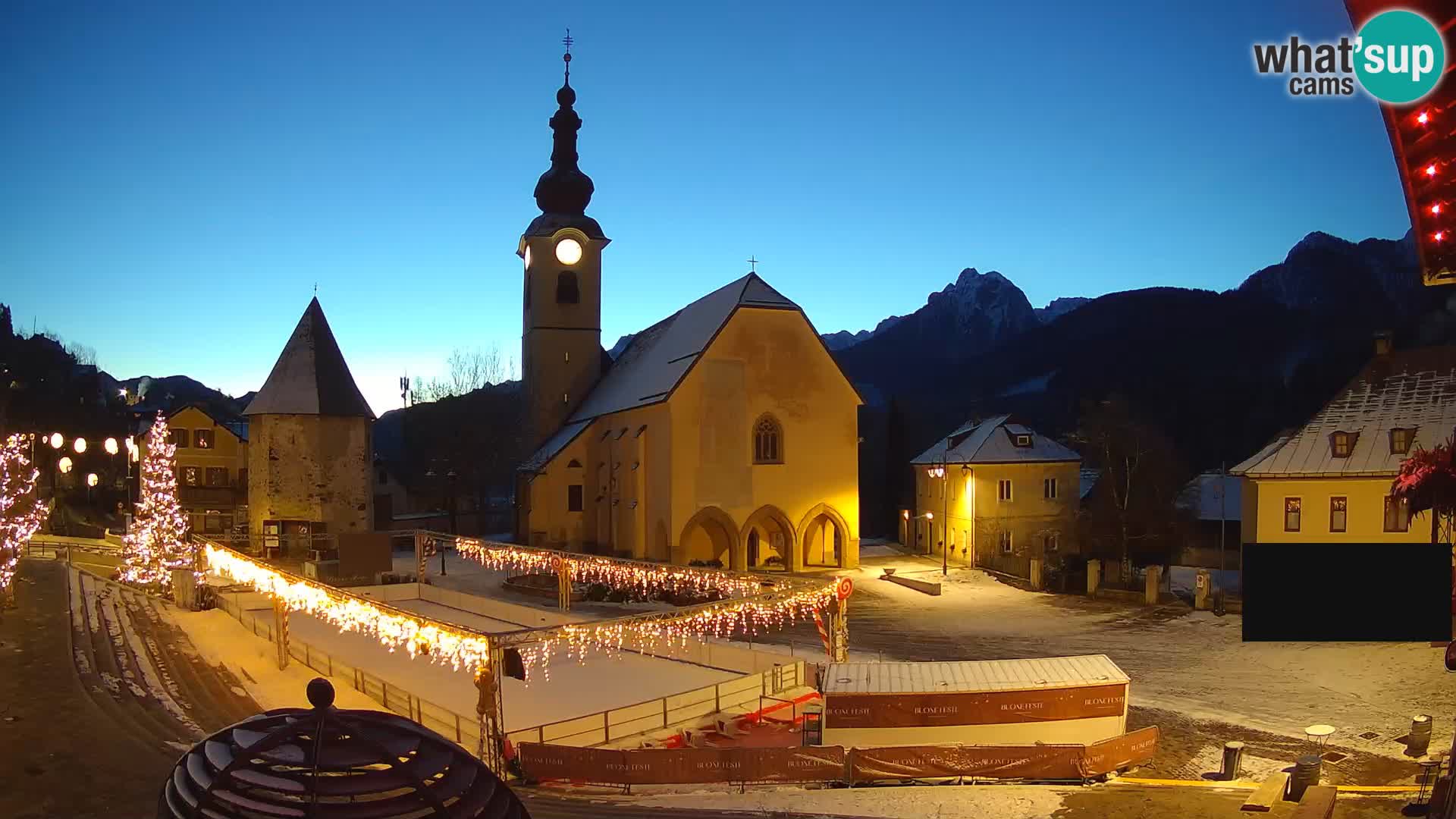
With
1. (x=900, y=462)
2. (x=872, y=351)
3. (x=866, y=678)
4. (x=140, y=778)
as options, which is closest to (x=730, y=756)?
(x=866, y=678)

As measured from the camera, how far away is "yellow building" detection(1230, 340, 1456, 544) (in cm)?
2834

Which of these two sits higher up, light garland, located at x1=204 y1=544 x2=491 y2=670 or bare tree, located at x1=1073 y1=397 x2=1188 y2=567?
bare tree, located at x1=1073 y1=397 x2=1188 y2=567

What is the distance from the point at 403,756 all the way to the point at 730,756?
41.3 feet

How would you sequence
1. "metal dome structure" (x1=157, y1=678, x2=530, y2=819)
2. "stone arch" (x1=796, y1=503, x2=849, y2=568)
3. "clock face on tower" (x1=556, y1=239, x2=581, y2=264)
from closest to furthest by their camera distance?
"metal dome structure" (x1=157, y1=678, x2=530, y2=819)
"stone arch" (x1=796, y1=503, x2=849, y2=568)
"clock face on tower" (x1=556, y1=239, x2=581, y2=264)

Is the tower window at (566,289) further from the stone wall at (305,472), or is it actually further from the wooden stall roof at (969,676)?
the wooden stall roof at (969,676)

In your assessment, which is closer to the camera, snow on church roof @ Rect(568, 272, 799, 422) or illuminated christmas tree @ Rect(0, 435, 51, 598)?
illuminated christmas tree @ Rect(0, 435, 51, 598)

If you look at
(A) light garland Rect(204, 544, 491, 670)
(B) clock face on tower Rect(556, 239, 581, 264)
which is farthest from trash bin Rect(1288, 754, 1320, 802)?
(B) clock face on tower Rect(556, 239, 581, 264)

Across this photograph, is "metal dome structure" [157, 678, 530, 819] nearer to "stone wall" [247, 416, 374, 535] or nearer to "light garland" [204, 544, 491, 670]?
"light garland" [204, 544, 491, 670]

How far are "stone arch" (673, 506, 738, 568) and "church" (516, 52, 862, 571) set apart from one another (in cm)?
6

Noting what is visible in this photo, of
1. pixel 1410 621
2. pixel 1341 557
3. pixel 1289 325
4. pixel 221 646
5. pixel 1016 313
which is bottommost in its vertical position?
pixel 221 646

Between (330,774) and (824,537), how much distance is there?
132 feet

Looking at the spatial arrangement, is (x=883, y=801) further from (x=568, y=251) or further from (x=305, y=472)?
(x=568, y=251)

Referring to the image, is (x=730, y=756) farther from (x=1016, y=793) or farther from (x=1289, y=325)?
(x=1289, y=325)

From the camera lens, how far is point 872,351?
190875 millimetres
